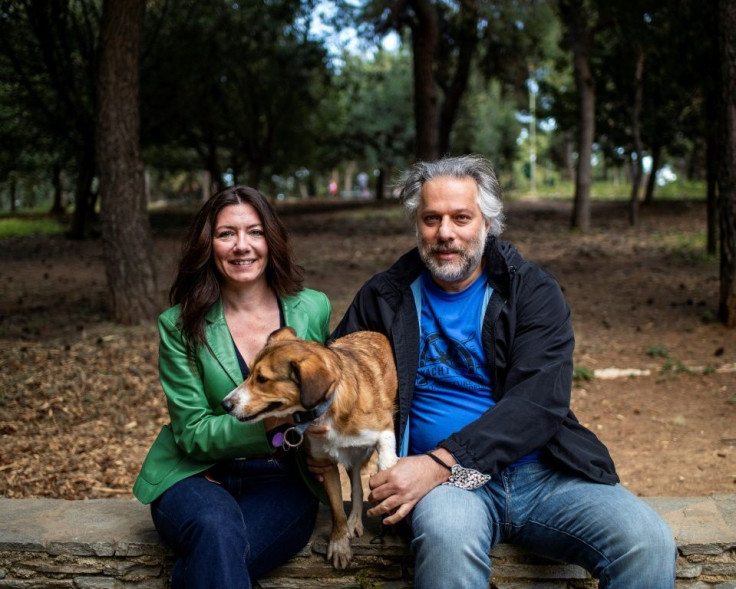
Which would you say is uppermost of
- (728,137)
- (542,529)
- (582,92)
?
(582,92)

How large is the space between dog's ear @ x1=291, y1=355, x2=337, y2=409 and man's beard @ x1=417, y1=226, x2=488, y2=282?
0.78 m

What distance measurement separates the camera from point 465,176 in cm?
343

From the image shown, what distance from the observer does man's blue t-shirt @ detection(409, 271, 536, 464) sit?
10.8 feet

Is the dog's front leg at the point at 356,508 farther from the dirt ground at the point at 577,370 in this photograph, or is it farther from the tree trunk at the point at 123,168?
the tree trunk at the point at 123,168

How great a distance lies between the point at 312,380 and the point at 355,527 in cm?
95

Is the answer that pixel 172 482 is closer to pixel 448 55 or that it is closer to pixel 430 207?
pixel 430 207

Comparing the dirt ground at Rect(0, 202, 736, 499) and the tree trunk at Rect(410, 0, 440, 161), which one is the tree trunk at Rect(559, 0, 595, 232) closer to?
the dirt ground at Rect(0, 202, 736, 499)

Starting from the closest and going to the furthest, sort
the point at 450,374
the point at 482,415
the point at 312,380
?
the point at 312,380 → the point at 482,415 → the point at 450,374

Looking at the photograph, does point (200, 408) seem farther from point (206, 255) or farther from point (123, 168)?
point (123, 168)

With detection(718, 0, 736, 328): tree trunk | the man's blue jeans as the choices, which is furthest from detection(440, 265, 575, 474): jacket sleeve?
detection(718, 0, 736, 328): tree trunk

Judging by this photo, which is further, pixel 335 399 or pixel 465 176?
pixel 465 176

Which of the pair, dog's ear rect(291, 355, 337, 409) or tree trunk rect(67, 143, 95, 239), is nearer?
dog's ear rect(291, 355, 337, 409)

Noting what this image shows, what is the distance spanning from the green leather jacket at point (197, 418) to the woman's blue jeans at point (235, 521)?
0.09 m

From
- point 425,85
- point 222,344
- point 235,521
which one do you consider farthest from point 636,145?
point 235,521
